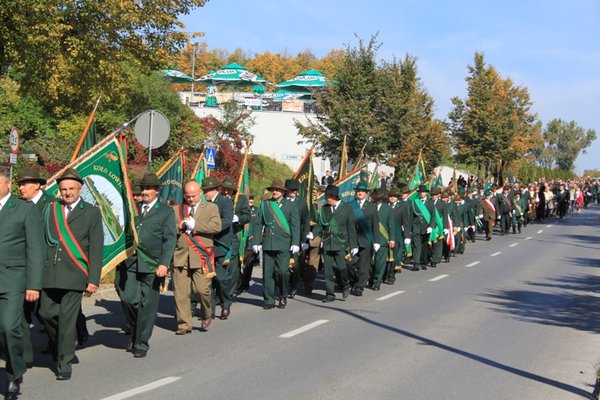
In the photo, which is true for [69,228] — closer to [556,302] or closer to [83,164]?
[83,164]

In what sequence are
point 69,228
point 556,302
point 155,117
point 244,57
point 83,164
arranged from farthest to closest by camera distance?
point 244,57 < point 155,117 < point 556,302 < point 83,164 < point 69,228

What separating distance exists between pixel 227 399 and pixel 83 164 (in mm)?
3398

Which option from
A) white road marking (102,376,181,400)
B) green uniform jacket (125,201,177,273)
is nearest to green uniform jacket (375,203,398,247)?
green uniform jacket (125,201,177,273)

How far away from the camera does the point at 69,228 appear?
26.9ft

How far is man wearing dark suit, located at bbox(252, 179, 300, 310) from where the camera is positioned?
13234 millimetres

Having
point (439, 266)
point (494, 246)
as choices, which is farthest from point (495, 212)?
point (439, 266)

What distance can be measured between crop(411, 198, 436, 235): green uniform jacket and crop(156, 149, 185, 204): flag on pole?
23.4 feet

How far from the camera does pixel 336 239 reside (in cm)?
1425

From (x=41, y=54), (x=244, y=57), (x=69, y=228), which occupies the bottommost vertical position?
(x=69, y=228)

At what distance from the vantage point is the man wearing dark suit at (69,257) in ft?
26.6

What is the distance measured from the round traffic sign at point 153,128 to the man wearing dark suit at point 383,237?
13.1ft

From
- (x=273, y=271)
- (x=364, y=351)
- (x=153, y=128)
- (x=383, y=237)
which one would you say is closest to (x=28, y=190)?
(x=364, y=351)

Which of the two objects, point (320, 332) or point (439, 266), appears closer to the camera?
point (320, 332)

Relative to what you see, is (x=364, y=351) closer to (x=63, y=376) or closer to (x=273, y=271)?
(x=63, y=376)
